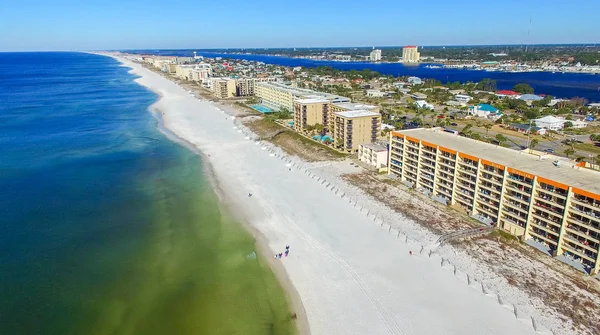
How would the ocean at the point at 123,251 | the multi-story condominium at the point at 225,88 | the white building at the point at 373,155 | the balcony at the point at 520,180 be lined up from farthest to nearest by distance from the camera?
the multi-story condominium at the point at 225,88 < the white building at the point at 373,155 < the balcony at the point at 520,180 < the ocean at the point at 123,251

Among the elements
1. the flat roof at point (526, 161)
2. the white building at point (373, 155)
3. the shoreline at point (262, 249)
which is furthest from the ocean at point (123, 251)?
the flat roof at point (526, 161)

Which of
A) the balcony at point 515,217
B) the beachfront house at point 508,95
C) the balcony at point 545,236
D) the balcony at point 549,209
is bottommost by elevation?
the balcony at point 545,236

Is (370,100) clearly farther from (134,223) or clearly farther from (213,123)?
(134,223)

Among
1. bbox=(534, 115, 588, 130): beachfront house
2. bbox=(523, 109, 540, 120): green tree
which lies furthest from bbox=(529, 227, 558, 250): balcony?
bbox=(523, 109, 540, 120): green tree

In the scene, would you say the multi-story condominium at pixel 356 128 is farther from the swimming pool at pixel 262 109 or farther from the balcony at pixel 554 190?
Answer: the swimming pool at pixel 262 109

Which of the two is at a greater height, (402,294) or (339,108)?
(339,108)

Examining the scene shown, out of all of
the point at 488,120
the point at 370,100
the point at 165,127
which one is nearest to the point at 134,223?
the point at 165,127

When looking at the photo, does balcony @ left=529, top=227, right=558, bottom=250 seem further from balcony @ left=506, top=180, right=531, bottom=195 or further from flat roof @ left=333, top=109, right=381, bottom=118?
flat roof @ left=333, top=109, right=381, bottom=118
